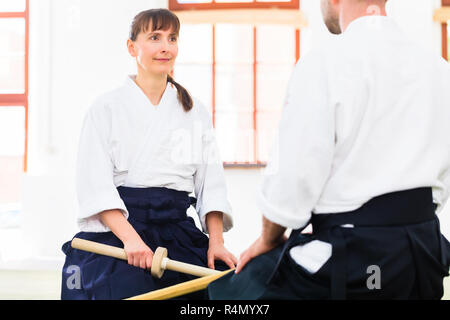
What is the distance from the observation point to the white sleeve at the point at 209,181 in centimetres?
172

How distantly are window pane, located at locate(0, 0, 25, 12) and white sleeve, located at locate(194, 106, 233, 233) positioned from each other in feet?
9.87

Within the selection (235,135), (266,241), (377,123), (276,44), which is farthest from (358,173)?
(276,44)

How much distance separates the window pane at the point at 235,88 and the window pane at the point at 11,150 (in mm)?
1612

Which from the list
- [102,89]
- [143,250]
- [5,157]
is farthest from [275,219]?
[5,157]

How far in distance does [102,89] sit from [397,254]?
3.10 m

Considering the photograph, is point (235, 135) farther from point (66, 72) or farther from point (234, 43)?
point (66, 72)

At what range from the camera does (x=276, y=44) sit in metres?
3.93

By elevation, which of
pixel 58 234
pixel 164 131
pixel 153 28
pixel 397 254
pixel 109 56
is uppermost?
pixel 109 56

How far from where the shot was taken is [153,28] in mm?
1637

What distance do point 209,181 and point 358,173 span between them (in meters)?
0.86

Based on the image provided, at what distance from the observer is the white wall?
3682mm

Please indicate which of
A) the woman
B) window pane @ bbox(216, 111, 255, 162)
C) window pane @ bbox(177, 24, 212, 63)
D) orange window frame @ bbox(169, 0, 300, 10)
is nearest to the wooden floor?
the woman

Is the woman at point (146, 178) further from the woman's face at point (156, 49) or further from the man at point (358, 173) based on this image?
the man at point (358, 173)
